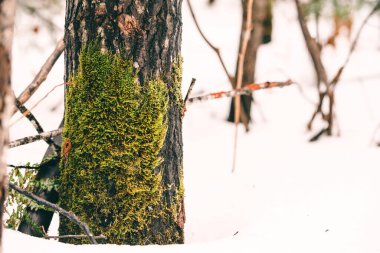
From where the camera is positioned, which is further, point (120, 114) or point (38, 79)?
point (38, 79)

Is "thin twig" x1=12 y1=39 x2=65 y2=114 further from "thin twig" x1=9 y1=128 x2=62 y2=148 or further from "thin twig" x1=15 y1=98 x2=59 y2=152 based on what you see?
"thin twig" x1=9 y1=128 x2=62 y2=148

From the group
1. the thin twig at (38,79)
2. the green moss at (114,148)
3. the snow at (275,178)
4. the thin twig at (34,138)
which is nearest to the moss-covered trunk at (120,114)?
the green moss at (114,148)

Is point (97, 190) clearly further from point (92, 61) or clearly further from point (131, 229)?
point (92, 61)

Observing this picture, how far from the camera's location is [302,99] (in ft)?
17.4

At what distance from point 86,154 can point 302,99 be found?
3873mm

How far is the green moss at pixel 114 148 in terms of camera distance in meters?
1.82

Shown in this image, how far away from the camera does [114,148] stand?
184 centimetres

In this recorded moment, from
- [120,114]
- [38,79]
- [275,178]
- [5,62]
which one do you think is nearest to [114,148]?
[120,114]

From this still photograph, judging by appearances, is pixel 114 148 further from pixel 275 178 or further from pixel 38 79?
pixel 275 178

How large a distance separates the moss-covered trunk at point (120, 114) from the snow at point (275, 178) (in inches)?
9.9

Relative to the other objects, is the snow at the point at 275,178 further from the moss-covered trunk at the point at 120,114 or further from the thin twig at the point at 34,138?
the thin twig at the point at 34,138

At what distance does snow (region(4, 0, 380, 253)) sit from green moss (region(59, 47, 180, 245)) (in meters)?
0.24

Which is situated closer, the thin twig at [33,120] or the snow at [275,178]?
the snow at [275,178]

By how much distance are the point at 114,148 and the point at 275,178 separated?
1393 millimetres
